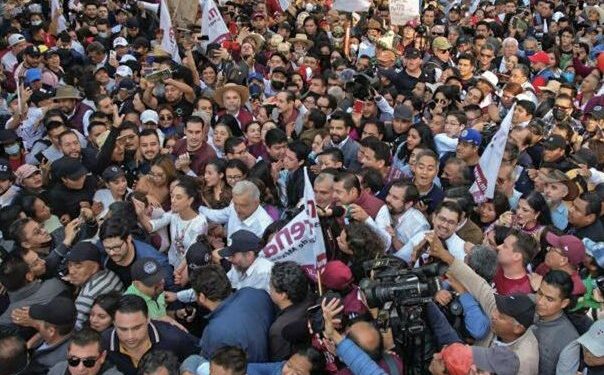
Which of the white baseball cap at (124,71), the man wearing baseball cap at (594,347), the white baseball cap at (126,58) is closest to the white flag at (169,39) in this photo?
the white baseball cap at (126,58)

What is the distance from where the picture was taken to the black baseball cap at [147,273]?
4191mm

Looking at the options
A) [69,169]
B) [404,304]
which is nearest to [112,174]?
[69,169]

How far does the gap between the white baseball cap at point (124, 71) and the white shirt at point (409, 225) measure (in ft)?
17.7

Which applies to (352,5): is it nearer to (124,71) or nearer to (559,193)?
(124,71)

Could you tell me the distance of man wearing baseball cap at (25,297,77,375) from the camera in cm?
386

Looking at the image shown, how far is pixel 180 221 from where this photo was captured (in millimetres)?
5391

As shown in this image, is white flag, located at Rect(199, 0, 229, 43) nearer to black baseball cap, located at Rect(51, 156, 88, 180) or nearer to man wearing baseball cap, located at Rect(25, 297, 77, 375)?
black baseball cap, located at Rect(51, 156, 88, 180)

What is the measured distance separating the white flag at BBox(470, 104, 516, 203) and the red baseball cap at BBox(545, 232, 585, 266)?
3.74ft

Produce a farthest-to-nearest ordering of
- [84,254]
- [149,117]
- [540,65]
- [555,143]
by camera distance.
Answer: [540,65] → [149,117] → [555,143] → [84,254]

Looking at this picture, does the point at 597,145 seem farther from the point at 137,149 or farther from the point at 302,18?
the point at 302,18

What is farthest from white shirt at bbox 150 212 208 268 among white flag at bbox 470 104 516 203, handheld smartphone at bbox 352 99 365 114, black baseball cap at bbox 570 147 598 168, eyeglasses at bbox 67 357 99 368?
black baseball cap at bbox 570 147 598 168

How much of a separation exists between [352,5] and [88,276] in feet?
28.9

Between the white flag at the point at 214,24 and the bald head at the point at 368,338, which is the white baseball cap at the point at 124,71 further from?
the bald head at the point at 368,338

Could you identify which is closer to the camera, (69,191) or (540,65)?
(69,191)
